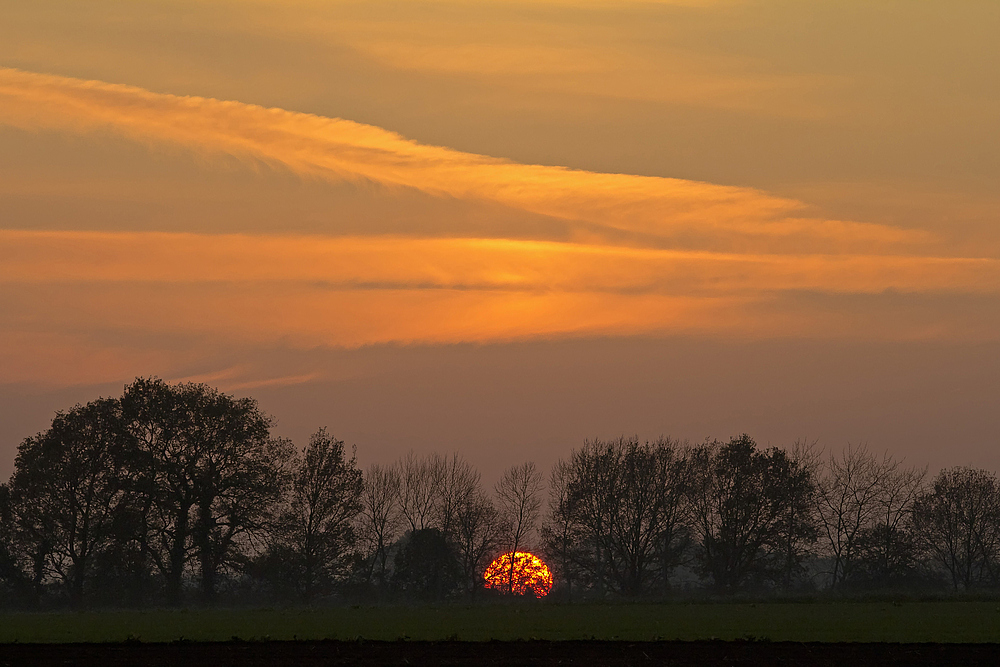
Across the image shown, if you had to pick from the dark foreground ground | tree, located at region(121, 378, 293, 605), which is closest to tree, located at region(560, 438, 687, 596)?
tree, located at region(121, 378, 293, 605)

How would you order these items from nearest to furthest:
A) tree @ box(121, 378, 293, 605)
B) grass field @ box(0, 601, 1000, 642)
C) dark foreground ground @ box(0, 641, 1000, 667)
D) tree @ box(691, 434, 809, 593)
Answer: dark foreground ground @ box(0, 641, 1000, 667) → grass field @ box(0, 601, 1000, 642) → tree @ box(121, 378, 293, 605) → tree @ box(691, 434, 809, 593)

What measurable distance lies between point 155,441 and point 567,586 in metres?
46.4

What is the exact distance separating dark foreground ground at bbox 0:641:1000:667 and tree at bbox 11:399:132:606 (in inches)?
1933

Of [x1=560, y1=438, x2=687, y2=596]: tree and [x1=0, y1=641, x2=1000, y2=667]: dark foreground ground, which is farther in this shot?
[x1=560, y1=438, x2=687, y2=596]: tree

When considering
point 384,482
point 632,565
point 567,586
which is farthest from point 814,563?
point 384,482

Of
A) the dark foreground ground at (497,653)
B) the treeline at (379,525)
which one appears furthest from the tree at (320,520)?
the dark foreground ground at (497,653)

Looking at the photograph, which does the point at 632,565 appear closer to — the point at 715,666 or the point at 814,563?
the point at 814,563

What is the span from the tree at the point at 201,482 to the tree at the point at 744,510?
4607 cm

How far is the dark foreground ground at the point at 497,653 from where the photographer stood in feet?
111

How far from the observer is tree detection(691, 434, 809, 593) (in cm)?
10581

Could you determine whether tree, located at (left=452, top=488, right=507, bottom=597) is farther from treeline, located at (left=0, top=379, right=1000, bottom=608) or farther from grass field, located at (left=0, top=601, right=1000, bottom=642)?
grass field, located at (left=0, top=601, right=1000, bottom=642)

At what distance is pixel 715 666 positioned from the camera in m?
32.8

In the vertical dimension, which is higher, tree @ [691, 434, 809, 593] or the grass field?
tree @ [691, 434, 809, 593]

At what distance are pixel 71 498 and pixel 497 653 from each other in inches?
2395
